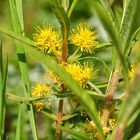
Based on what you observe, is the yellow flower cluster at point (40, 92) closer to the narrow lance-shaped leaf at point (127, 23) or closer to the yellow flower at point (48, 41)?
the yellow flower at point (48, 41)

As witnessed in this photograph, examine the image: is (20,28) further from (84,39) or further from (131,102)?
(131,102)

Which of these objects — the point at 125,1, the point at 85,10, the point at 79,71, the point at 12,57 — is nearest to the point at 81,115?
the point at 79,71

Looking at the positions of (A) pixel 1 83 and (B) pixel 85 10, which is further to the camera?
(B) pixel 85 10

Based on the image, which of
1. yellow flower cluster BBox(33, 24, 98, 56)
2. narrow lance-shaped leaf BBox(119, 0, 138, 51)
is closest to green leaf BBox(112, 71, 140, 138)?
narrow lance-shaped leaf BBox(119, 0, 138, 51)

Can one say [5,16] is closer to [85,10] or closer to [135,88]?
[85,10]

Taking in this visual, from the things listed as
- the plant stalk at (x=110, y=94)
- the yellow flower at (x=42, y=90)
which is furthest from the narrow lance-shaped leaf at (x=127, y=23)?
the yellow flower at (x=42, y=90)

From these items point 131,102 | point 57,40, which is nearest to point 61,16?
point 57,40
